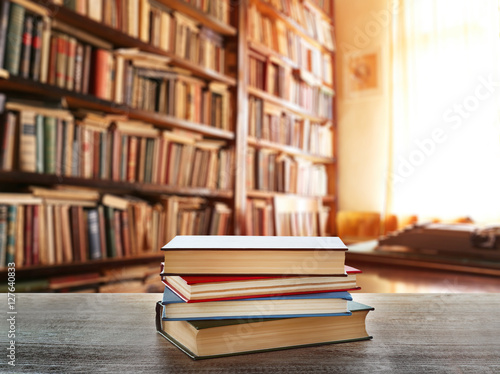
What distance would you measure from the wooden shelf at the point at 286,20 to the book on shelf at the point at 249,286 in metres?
2.66

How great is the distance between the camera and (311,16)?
3402 millimetres

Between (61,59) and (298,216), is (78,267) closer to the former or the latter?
(61,59)

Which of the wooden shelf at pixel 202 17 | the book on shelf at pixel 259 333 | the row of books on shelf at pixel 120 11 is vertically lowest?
the book on shelf at pixel 259 333

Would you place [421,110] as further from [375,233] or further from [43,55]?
[43,55]

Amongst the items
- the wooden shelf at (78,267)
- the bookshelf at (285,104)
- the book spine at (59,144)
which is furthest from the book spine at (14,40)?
the bookshelf at (285,104)

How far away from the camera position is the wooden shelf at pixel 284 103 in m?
Result: 2.61

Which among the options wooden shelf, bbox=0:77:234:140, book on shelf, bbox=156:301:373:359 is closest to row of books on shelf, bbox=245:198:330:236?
wooden shelf, bbox=0:77:234:140

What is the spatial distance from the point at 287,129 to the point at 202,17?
112 centimetres

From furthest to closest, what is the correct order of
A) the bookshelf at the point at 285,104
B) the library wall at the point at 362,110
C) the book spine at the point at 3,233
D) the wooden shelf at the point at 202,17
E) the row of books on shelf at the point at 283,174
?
the library wall at the point at 362,110 < the row of books on shelf at the point at 283,174 < the bookshelf at the point at 285,104 < the wooden shelf at the point at 202,17 < the book spine at the point at 3,233

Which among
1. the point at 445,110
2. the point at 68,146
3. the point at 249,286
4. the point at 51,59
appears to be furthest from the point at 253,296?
the point at 445,110

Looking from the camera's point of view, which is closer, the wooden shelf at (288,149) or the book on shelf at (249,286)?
the book on shelf at (249,286)

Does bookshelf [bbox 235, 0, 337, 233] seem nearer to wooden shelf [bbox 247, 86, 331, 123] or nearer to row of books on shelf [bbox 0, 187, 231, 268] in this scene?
wooden shelf [bbox 247, 86, 331, 123]

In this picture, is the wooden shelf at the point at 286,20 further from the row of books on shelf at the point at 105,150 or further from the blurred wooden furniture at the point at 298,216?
the blurred wooden furniture at the point at 298,216

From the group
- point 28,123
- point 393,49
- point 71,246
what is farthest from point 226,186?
point 393,49
